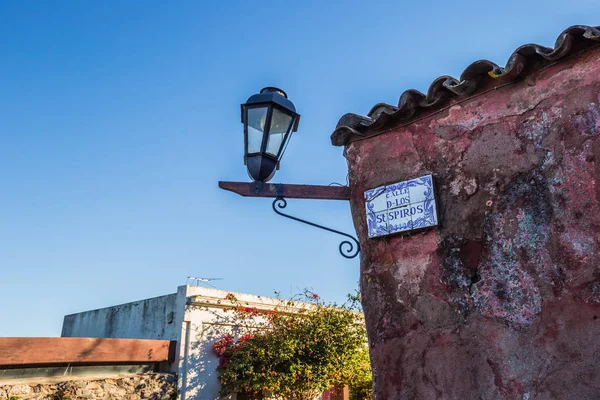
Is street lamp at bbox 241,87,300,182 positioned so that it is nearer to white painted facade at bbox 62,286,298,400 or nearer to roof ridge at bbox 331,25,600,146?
roof ridge at bbox 331,25,600,146

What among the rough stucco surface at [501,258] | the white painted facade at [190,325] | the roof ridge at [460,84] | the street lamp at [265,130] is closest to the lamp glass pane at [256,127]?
the street lamp at [265,130]

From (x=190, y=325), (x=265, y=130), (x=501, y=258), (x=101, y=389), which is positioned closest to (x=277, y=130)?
(x=265, y=130)

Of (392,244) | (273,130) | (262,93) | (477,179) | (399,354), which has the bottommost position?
(399,354)

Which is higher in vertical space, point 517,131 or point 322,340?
point 517,131

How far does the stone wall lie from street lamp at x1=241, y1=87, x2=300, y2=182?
527 cm

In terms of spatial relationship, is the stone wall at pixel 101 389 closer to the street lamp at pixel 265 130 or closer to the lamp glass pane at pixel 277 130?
the street lamp at pixel 265 130

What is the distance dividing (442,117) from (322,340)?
283 inches

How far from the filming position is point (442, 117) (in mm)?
3529

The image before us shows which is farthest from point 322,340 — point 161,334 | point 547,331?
point 547,331

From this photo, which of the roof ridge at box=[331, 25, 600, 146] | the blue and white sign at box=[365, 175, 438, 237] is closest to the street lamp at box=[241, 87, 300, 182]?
the roof ridge at box=[331, 25, 600, 146]

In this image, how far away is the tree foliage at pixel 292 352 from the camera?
368 inches

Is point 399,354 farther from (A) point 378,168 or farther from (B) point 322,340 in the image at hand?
(B) point 322,340

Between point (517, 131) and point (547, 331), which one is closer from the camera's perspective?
point (547, 331)

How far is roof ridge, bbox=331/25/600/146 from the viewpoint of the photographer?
285 centimetres
